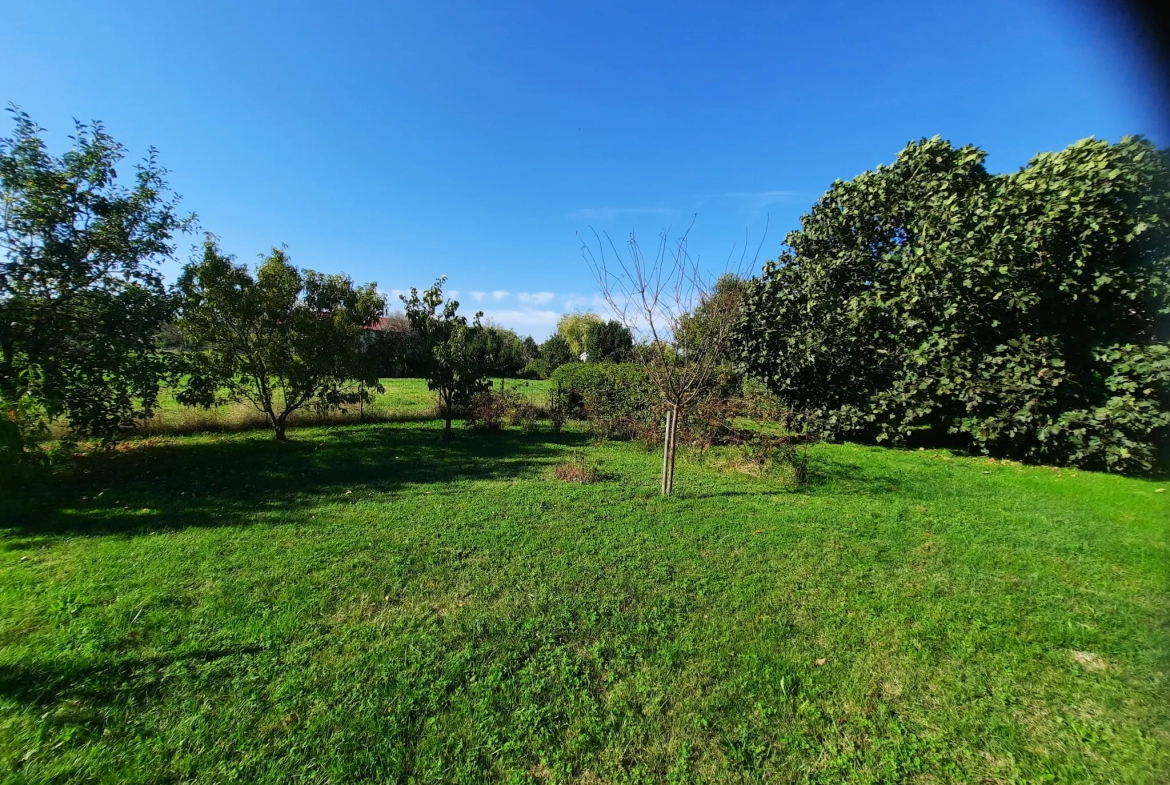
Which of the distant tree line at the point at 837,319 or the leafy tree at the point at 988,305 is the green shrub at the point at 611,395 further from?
the leafy tree at the point at 988,305

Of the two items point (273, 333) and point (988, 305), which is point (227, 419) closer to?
point (273, 333)

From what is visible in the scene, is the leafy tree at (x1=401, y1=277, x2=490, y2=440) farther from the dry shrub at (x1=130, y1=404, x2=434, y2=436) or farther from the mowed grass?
the mowed grass

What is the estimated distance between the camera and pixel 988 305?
9.26m

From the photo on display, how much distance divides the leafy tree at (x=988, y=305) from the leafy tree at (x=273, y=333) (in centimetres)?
1041

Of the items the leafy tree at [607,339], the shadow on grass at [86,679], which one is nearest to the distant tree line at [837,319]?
the shadow on grass at [86,679]

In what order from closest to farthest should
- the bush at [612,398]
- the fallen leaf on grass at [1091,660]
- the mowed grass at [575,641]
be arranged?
the mowed grass at [575,641], the fallen leaf on grass at [1091,660], the bush at [612,398]

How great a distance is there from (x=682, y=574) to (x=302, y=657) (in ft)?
9.47

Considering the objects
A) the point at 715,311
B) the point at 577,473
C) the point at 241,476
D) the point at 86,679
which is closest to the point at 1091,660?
the point at 715,311

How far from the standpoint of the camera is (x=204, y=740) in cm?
217

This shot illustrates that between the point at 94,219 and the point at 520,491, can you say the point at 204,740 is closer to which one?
the point at 520,491

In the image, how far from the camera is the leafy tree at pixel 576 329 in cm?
3856

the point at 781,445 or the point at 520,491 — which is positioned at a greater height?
the point at 781,445

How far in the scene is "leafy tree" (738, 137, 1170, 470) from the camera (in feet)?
26.2

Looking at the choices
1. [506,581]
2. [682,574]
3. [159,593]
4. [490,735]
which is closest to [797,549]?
[682,574]
